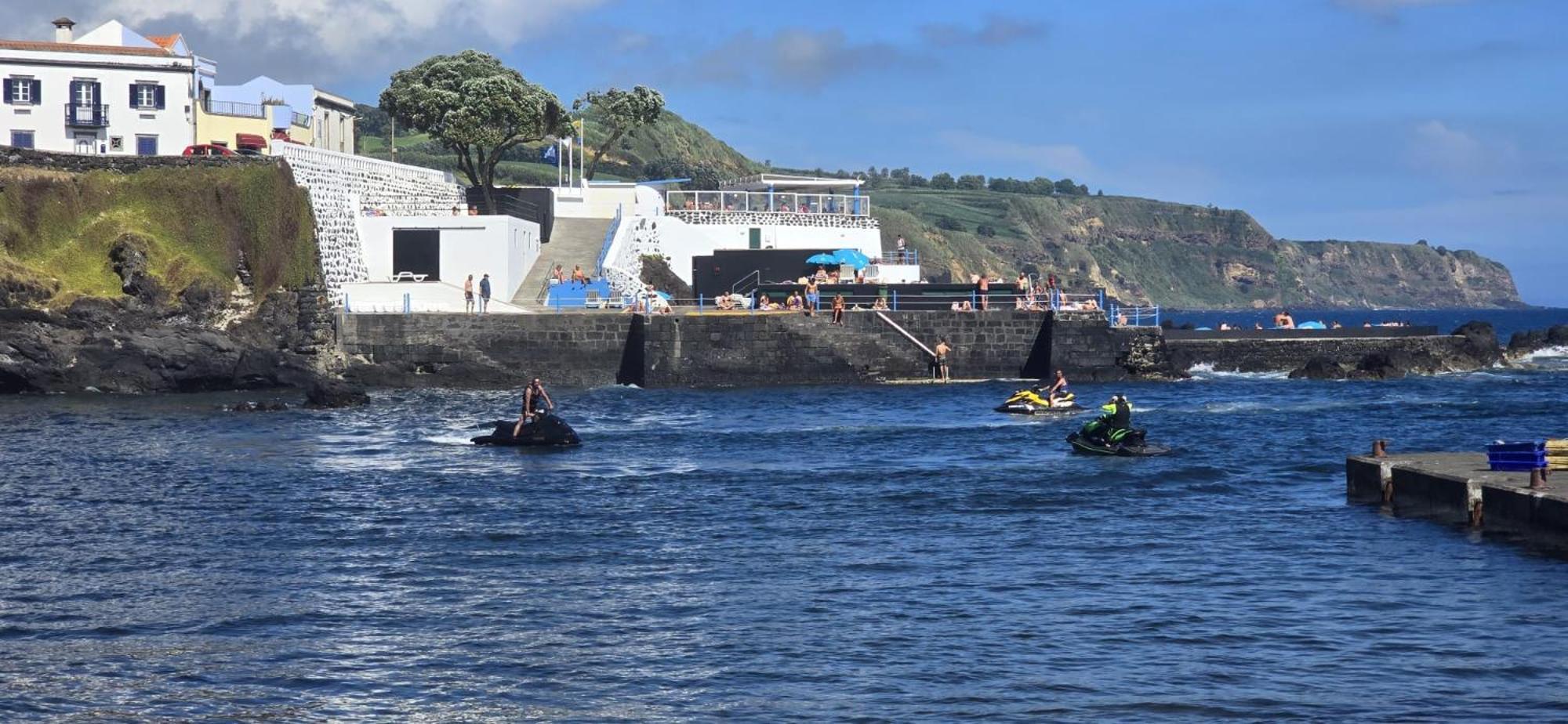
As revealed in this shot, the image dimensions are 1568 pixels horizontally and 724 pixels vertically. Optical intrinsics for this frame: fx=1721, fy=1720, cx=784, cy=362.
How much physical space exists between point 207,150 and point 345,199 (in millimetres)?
5770

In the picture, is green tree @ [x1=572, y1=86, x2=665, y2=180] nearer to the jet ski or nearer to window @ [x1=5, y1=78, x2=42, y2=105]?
window @ [x1=5, y1=78, x2=42, y2=105]

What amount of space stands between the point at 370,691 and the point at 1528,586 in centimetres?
1575

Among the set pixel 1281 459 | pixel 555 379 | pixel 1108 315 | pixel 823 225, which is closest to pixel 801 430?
pixel 1281 459

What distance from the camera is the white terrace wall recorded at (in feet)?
216

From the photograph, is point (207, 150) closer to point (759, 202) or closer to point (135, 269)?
point (135, 269)

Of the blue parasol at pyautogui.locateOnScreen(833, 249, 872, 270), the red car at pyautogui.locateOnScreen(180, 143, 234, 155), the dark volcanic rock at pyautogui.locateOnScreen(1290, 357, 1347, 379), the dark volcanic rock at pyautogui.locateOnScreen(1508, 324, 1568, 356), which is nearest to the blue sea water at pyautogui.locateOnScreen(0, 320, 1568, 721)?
the dark volcanic rock at pyautogui.locateOnScreen(1290, 357, 1347, 379)

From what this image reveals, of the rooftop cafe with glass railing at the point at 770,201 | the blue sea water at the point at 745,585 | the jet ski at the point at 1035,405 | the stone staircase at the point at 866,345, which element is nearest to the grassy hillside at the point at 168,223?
the blue sea water at the point at 745,585

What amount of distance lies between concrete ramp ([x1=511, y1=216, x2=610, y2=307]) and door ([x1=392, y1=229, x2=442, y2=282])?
3.49 m

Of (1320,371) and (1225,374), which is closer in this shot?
(1320,371)

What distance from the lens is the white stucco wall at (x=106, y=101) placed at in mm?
70062

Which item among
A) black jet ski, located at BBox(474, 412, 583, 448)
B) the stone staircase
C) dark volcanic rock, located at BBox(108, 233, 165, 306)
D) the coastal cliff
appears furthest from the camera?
the stone staircase

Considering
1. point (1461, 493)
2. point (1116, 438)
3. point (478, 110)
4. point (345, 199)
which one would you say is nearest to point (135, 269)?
point (345, 199)

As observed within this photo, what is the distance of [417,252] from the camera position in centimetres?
6850

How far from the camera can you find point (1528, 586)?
78.7 ft
